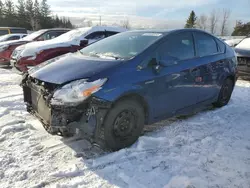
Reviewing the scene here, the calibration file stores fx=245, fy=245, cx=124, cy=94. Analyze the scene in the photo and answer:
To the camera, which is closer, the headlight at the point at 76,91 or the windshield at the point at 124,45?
the headlight at the point at 76,91

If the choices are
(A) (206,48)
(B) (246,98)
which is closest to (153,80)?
(A) (206,48)

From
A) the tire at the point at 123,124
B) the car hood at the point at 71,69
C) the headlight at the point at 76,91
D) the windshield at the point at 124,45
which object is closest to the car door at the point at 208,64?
the windshield at the point at 124,45

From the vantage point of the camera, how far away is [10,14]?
5281 centimetres

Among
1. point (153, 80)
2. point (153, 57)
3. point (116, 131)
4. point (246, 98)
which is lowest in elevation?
point (246, 98)

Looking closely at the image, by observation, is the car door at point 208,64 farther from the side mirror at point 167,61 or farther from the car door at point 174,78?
the side mirror at point 167,61

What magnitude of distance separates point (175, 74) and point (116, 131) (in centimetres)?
129

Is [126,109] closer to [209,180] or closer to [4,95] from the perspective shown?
[209,180]

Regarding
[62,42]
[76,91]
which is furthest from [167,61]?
[62,42]

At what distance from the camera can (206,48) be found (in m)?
4.55

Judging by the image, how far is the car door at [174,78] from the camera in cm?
342

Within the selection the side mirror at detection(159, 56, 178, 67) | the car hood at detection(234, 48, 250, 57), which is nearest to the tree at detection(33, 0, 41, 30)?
the car hood at detection(234, 48, 250, 57)

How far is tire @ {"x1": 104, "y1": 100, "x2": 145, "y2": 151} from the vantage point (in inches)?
117

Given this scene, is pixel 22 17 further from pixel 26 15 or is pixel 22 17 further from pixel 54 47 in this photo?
pixel 54 47

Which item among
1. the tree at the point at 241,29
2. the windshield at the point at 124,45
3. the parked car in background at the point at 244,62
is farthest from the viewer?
the tree at the point at 241,29
